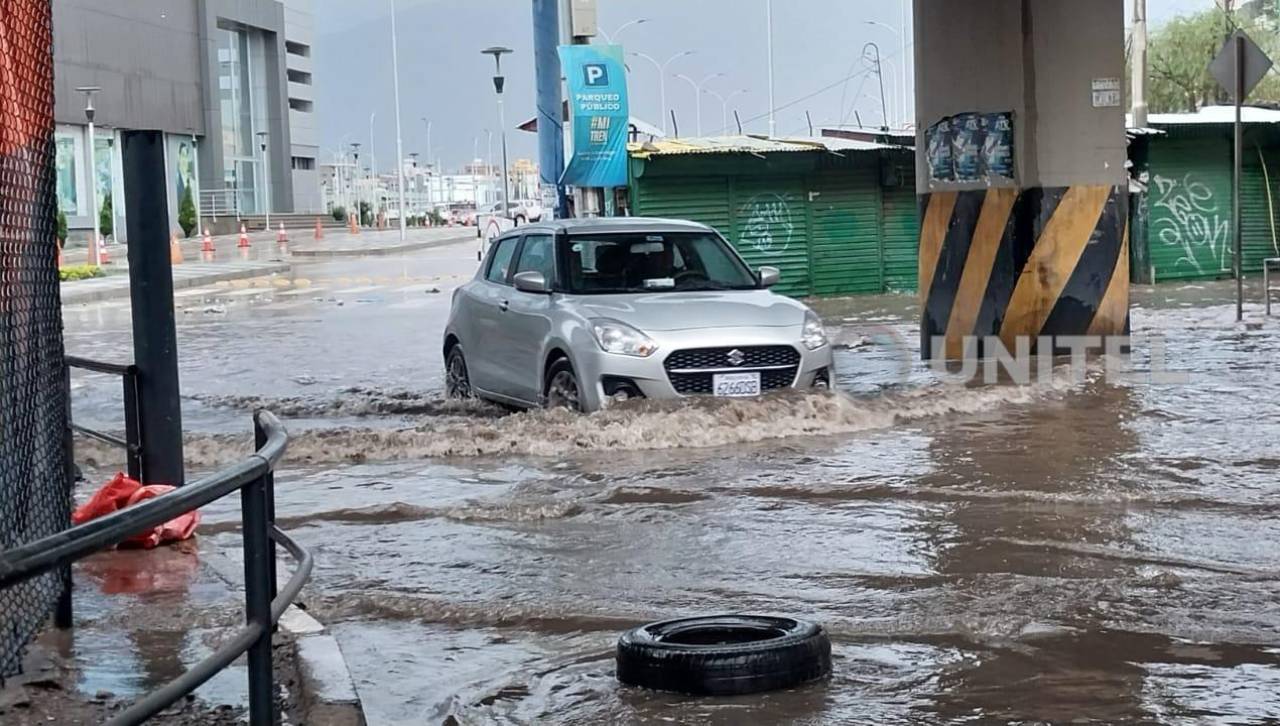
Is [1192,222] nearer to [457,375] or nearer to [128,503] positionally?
[457,375]

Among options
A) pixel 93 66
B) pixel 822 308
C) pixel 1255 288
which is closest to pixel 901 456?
pixel 822 308

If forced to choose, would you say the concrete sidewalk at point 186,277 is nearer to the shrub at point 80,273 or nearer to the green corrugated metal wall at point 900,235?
the shrub at point 80,273

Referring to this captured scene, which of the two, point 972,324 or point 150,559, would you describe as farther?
point 972,324

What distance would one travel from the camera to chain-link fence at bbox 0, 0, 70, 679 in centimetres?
469

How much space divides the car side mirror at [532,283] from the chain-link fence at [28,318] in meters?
6.05

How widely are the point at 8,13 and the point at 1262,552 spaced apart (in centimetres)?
536

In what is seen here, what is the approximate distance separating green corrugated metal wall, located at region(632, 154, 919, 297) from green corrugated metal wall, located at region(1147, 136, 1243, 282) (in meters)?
3.95

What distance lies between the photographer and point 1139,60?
119 feet

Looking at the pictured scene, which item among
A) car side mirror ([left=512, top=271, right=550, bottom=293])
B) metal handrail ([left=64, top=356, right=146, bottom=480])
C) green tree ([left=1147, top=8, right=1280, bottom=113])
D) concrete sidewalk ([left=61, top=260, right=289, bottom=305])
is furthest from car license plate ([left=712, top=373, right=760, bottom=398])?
green tree ([left=1147, top=8, right=1280, bottom=113])

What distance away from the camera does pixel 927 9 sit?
15602 millimetres

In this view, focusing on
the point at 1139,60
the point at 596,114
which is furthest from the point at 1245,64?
the point at 1139,60

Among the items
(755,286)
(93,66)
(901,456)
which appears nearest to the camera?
(901,456)

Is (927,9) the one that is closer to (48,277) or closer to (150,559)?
(150,559)

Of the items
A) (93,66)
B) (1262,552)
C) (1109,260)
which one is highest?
(93,66)
